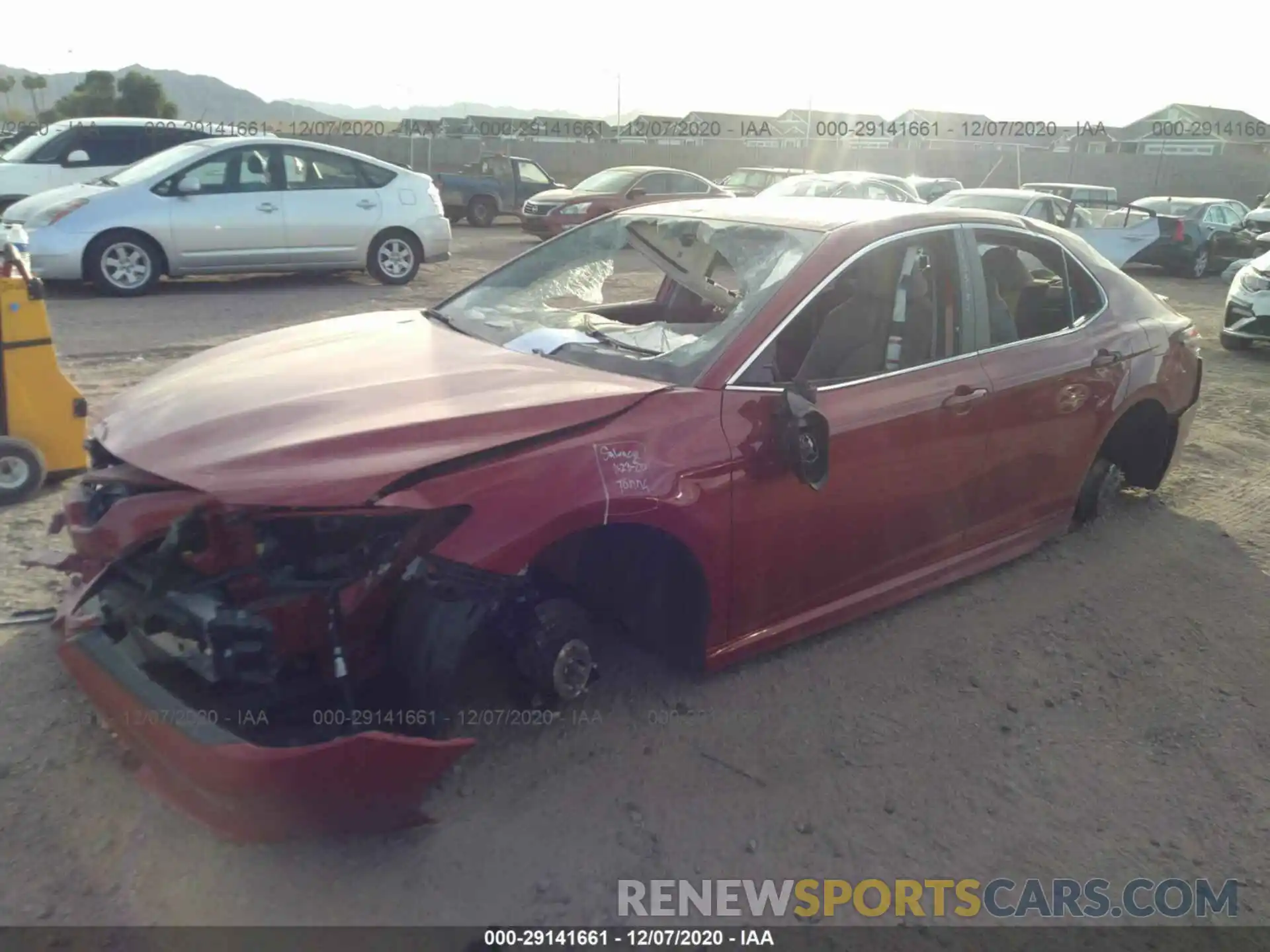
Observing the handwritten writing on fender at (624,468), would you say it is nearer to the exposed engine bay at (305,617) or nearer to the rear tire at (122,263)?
the exposed engine bay at (305,617)

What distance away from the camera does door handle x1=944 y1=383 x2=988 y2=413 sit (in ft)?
12.8

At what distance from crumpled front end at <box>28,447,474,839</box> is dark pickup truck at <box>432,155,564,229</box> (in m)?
20.0

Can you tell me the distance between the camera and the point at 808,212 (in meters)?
4.09

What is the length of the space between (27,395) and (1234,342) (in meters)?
10.4

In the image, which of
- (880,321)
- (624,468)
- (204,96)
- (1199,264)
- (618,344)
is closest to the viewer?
(624,468)

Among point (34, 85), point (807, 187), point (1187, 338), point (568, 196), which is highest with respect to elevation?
point (34, 85)

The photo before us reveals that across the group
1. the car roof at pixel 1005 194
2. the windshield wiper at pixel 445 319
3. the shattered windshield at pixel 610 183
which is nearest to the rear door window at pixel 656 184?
the shattered windshield at pixel 610 183

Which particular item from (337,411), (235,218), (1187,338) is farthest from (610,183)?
(337,411)

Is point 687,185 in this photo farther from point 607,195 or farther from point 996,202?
point 996,202

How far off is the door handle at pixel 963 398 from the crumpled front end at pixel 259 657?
2.05 metres

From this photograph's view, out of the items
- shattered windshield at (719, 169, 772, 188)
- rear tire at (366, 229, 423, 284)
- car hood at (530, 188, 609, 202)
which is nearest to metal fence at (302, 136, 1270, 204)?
shattered windshield at (719, 169, 772, 188)

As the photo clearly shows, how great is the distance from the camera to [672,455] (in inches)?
123

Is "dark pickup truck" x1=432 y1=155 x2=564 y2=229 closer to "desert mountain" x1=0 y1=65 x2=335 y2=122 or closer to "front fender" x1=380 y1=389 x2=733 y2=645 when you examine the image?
"front fender" x1=380 y1=389 x2=733 y2=645

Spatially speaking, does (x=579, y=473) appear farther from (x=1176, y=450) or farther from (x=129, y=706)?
(x=1176, y=450)
